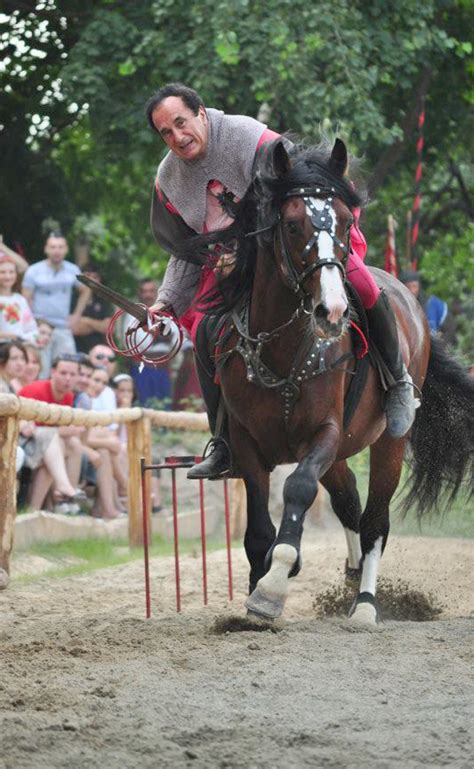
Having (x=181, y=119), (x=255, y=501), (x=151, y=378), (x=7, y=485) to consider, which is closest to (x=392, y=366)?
(x=255, y=501)

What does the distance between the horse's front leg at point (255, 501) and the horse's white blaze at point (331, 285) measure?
105 cm

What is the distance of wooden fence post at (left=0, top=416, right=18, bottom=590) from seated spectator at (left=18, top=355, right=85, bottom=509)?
2.26m

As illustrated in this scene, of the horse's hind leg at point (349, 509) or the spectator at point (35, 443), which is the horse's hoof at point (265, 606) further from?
the spectator at point (35, 443)

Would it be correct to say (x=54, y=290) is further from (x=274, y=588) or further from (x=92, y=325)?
(x=274, y=588)

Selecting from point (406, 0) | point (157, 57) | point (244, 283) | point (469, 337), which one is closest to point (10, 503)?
point (244, 283)

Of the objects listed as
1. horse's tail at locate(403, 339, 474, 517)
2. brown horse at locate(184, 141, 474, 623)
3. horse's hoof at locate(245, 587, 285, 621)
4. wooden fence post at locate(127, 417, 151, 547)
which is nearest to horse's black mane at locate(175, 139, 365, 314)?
brown horse at locate(184, 141, 474, 623)

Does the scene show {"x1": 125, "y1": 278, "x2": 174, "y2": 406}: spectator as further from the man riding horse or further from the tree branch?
the man riding horse

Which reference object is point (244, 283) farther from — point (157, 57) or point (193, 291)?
point (157, 57)

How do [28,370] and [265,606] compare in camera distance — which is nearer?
[265,606]

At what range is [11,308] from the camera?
1171 centimetres

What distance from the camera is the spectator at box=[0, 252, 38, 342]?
11664 mm

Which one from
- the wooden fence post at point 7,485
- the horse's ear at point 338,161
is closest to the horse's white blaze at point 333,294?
the horse's ear at point 338,161

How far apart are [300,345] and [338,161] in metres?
0.78

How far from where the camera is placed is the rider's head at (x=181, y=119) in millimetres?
6242
